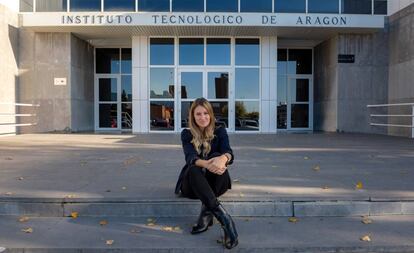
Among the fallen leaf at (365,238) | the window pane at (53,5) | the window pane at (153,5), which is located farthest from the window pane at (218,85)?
the fallen leaf at (365,238)

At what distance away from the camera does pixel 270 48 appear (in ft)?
63.2

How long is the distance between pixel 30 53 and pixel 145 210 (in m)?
14.9

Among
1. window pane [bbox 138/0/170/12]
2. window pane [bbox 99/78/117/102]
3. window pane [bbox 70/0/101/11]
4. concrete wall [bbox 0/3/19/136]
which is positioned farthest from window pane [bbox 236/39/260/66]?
concrete wall [bbox 0/3/19/136]

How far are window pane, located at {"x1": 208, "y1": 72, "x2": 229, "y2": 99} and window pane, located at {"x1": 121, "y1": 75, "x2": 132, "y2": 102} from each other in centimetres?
441

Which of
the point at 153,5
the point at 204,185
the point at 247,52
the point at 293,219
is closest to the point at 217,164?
the point at 204,185

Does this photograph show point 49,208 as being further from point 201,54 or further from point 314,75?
point 314,75

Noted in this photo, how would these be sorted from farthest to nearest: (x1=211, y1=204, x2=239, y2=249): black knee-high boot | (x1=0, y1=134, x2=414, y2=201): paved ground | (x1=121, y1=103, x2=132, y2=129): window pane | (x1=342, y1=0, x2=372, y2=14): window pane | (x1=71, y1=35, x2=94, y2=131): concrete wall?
(x1=121, y1=103, x2=132, y2=129): window pane
(x1=71, y1=35, x2=94, y2=131): concrete wall
(x1=342, y1=0, x2=372, y2=14): window pane
(x1=0, y1=134, x2=414, y2=201): paved ground
(x1=211, y1=204, x2=239, y2=249): black knee-high boot

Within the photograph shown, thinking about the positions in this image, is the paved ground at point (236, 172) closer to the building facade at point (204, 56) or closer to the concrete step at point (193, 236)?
the concrete step at point (193, 236)

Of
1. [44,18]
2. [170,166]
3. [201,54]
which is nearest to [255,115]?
[201,54]

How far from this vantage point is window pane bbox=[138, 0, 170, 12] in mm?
17922

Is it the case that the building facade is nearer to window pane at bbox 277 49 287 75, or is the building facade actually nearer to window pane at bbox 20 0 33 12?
window pane at bbox 20 0 33 12

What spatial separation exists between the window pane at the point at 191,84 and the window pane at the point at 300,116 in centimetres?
499

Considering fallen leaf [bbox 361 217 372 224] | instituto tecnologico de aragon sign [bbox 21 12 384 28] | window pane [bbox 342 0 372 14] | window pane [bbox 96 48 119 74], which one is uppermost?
window pane [bbox 342 0 372 14]

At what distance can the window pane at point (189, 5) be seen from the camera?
1794cm
